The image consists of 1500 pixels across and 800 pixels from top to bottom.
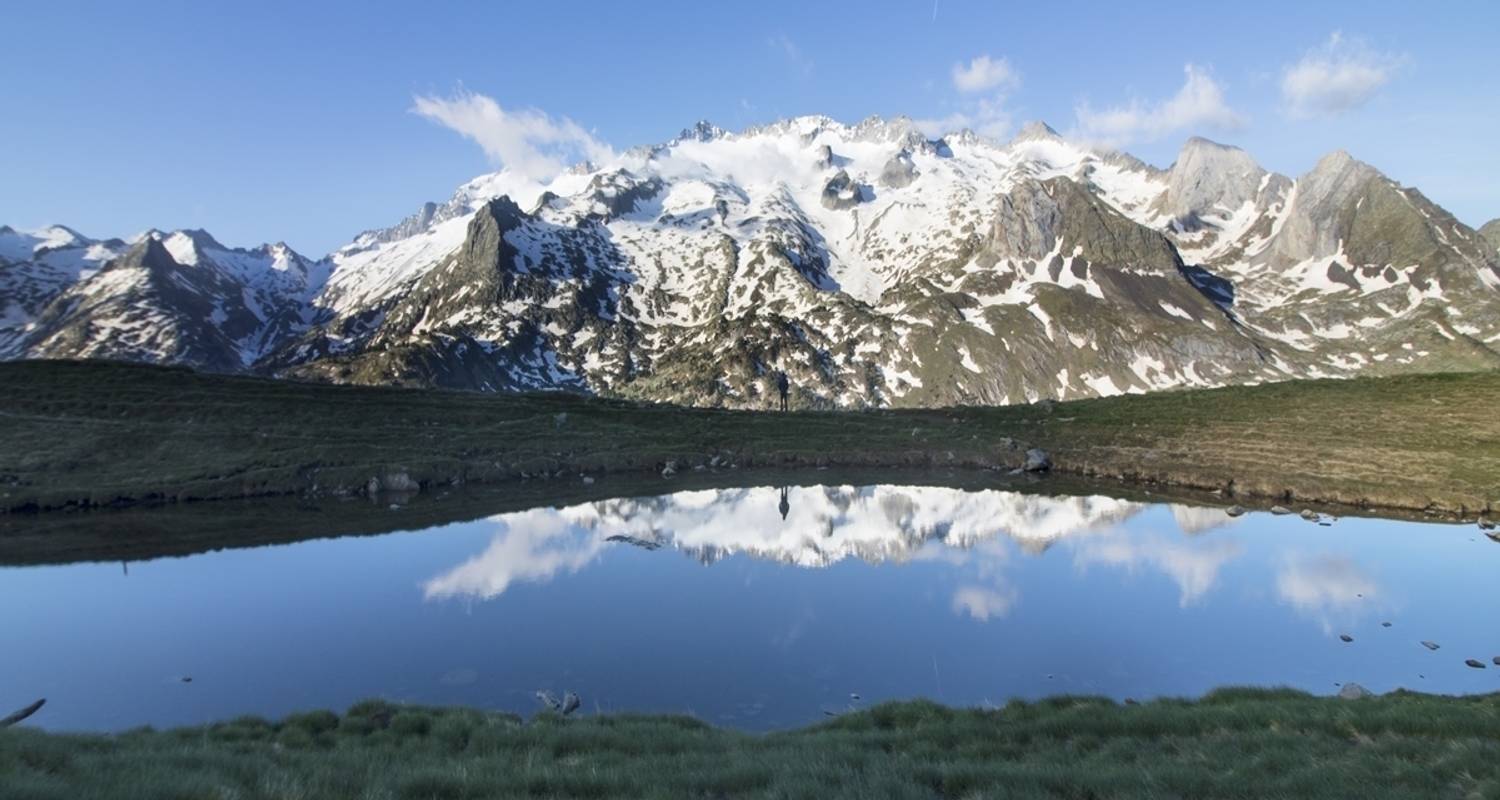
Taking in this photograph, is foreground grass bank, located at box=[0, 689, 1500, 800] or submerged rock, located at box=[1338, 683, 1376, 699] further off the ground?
foreground grass bank, located at box=[0, 689, 1500, 800]

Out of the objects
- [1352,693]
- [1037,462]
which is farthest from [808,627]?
[1037,462]

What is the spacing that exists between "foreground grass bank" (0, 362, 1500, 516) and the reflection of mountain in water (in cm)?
1611

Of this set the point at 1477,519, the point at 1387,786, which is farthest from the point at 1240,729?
the point at 1477,519

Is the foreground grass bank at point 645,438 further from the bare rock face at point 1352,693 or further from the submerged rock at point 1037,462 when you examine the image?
the bare rock face at point 1352,693

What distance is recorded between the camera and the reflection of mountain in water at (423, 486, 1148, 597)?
40250 mm

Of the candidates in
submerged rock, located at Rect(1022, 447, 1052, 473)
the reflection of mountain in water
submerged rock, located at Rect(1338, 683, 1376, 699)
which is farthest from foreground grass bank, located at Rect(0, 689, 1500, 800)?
submerged rock, located at Rect(1022, 447, 1052, 473)

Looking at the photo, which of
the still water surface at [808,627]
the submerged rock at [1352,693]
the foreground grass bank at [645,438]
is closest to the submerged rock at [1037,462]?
the foreground grass bank at [645,438]

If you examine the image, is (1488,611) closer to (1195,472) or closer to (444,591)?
(1195,472)

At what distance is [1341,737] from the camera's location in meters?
13.6

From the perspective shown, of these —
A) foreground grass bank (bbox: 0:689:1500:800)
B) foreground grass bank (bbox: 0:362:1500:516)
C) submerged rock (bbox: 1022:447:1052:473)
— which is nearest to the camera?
foreground grass bank (bbox: 0:689:1500:800)

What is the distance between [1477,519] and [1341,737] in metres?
53.1

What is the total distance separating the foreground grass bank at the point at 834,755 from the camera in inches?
404

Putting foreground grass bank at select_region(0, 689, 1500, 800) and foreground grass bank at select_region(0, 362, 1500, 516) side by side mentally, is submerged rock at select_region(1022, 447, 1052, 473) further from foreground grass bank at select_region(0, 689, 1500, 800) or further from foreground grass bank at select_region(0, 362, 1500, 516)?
foreground grass bank at select_region(0, 689, 1500, 800)

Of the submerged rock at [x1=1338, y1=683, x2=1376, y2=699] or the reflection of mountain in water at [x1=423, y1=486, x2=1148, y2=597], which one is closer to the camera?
the submerged rock at [x1=1338, y1=683, x2=1376, y2=699]
